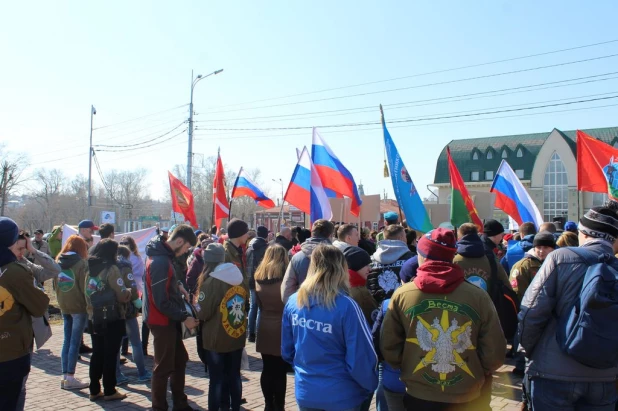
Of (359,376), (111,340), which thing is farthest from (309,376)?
(111,340)

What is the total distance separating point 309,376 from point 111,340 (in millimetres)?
3541

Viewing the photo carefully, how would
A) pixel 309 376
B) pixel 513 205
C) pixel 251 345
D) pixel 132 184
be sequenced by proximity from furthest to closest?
pixel 132 184 → pixel 513 205 → pixel 251 345 → pixel 309 376

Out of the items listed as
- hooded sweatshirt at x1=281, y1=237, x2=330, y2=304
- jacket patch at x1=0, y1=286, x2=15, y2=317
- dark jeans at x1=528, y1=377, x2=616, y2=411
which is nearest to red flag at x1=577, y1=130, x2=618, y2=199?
hooded sweatshirt at x1=281, y1=237, x2=330, y2=304

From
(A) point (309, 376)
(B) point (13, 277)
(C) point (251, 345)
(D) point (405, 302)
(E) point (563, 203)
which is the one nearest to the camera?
(D) point (405, 302)

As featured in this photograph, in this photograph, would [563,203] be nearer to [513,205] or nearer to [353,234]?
[513,205]

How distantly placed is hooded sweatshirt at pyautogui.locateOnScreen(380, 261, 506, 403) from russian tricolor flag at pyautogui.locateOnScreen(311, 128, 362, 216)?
8.50 m

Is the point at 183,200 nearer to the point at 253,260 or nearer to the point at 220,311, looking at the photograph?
the point at 253,260

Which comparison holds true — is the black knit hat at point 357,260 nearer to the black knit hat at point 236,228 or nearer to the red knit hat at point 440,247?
the red knit hat at point 440,247

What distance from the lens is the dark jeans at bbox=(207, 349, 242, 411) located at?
504 centimetres

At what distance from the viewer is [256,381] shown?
6.70m

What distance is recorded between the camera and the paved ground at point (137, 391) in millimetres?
5797

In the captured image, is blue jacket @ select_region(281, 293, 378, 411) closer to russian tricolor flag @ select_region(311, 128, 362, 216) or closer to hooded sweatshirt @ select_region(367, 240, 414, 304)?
hooded sweatshirt @ select_region(367, 240, 414, 304)

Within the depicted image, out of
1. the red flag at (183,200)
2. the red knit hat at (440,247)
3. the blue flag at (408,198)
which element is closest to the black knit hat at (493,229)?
the blue flag at (408,198)

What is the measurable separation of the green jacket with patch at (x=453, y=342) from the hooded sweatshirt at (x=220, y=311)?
2379mm
